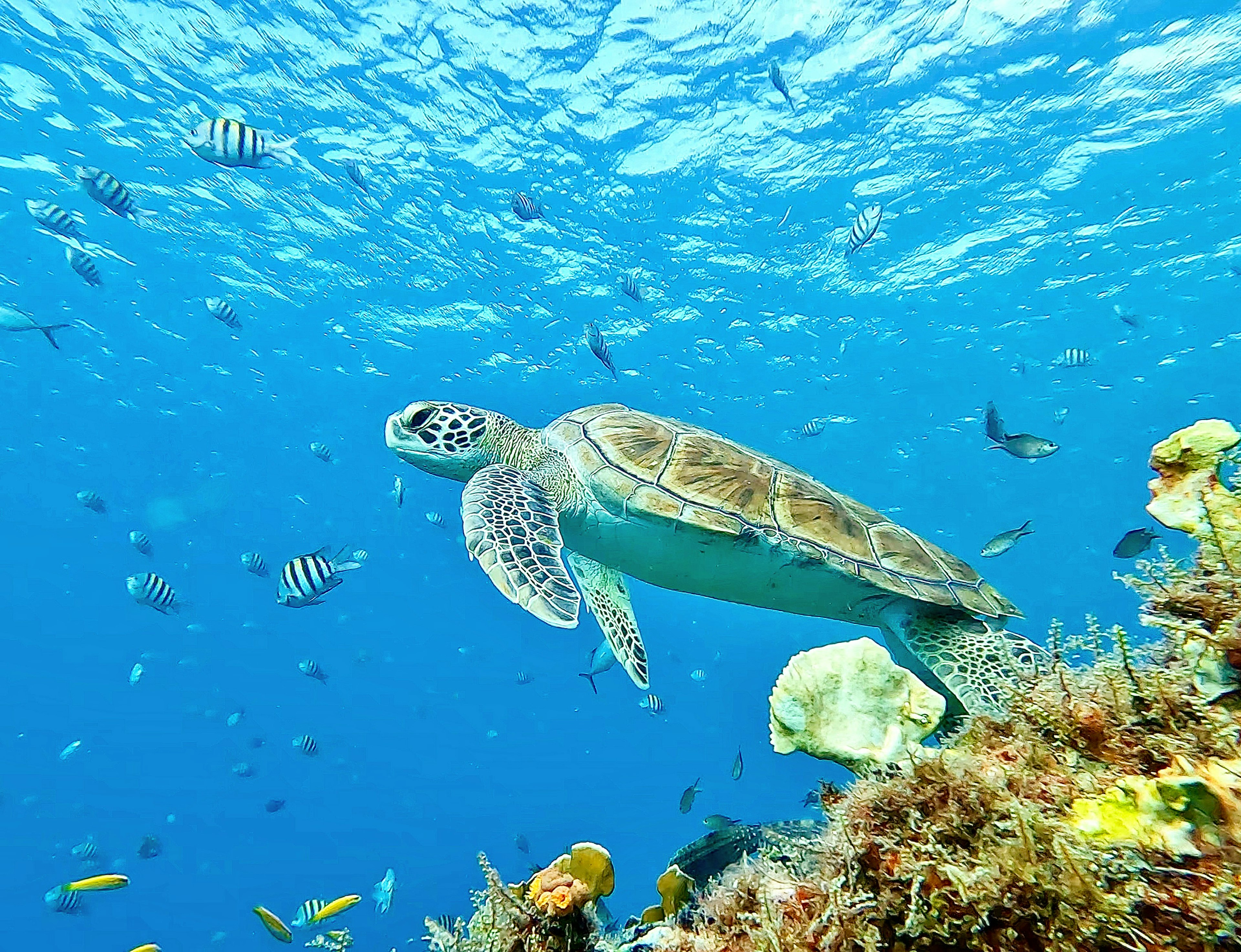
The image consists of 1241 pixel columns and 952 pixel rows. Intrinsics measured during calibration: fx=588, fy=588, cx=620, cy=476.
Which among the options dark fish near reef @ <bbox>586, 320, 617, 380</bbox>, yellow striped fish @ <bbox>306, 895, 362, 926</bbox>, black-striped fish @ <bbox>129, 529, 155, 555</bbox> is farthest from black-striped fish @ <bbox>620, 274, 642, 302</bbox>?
black-striped fish @ <bbox>129, 529, 155, 555</bbox>

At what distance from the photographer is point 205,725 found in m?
60.0

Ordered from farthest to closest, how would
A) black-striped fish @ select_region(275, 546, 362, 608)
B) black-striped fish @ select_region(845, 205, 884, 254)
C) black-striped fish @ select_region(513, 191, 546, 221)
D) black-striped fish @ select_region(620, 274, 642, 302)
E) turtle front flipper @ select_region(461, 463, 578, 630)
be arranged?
black-striped fish @ select_region(620, 274, 642, 302)
black-striped fish @ select_region(513, 191, 546, 221)
black-striped fish @ select_region(845, 205, 884, 254)
black-striped fish @ select_region(275, 546, 362, 608)
turtle front flipper @ select_region(461, 463, 578, 630)

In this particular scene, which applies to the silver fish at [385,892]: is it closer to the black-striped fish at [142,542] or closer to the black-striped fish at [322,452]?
the black-striped fish at [142,542]

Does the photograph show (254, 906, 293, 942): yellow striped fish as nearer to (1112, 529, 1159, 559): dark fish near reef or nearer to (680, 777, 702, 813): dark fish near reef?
(680, 777, 702, 813): dark fish near reef

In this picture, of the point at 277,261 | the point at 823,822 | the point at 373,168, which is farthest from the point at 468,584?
the point at 823,822

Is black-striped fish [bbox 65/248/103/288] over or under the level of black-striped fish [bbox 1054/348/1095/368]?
under

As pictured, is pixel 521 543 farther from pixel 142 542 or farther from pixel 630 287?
pixel 142 542

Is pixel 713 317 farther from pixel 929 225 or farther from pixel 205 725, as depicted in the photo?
pixel 205 725

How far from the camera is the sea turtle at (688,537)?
12.3ft

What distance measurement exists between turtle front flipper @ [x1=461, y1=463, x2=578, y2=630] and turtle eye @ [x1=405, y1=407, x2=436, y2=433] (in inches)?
29.3

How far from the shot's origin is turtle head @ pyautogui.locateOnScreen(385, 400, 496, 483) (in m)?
4.97

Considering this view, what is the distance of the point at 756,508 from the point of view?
163 inches

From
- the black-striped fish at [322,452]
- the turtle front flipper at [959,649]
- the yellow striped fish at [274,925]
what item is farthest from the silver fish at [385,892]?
the turtle front flipper at [959,649]

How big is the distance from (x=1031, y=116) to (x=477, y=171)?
12532mm
